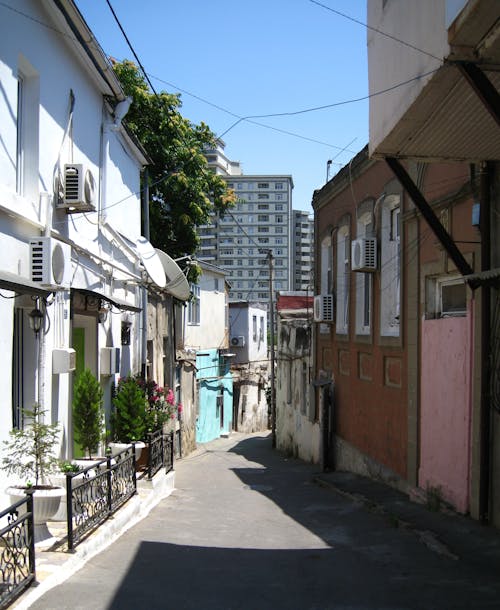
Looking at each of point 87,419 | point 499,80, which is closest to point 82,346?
point 87,419

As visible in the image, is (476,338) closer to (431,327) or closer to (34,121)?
(431,327)

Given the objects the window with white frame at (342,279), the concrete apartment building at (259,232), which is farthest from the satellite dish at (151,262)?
the concrete apartment building at (259,232)

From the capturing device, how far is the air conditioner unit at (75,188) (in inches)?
334

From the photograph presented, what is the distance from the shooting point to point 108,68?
10.2 metres

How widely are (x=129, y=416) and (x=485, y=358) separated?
5572mm

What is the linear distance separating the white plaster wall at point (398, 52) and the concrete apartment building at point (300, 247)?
90.5m

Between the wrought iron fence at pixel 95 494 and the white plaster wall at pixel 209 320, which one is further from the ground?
the white plaster wall at pixel 209 320

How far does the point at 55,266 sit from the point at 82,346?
3278mm

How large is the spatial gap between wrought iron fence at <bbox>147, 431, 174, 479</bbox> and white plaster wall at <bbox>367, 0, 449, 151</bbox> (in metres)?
5.90

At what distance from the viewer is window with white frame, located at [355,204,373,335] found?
13.5 metres

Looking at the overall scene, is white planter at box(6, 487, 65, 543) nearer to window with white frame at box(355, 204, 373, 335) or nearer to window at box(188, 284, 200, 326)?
window with white frame at box(355, 204, 373, 335)

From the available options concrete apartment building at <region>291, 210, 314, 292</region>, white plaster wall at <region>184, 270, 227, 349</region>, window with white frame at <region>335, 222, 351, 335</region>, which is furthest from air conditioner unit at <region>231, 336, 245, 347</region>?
concrete apartment building at <region>291, 210, 314, 292</region>

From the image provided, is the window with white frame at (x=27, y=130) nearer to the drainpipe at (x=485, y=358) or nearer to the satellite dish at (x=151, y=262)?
the satellite dish at (x=151, y=262)

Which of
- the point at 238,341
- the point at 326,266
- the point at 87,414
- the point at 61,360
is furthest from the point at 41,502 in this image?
the point at 238,341
